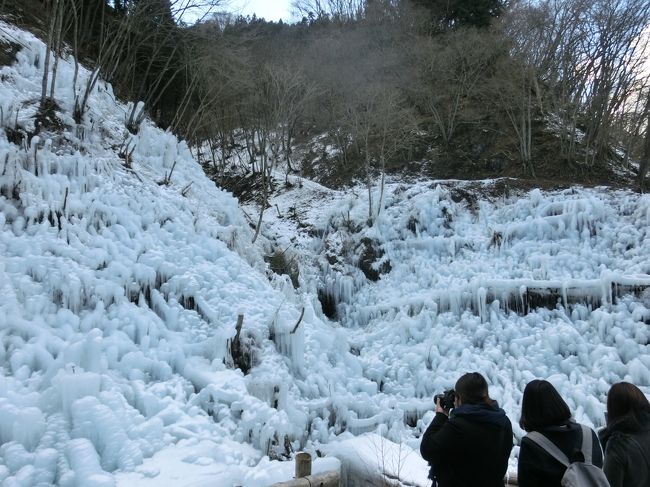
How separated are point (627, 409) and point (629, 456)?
22 cm

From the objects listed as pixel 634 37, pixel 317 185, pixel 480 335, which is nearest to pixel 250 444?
pixel 480 335

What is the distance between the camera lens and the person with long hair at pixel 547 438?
7.01 ft

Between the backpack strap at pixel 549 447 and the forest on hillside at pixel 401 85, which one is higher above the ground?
the forest on hillside at pixel 401 85

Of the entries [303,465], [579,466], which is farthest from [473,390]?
[303,465]

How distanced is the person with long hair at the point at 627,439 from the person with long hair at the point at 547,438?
0.07 meters

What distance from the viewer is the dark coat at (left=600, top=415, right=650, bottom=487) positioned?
6.86 feet

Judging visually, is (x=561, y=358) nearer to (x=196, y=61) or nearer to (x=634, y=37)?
(x=634, y=37)

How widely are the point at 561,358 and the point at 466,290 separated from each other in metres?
2.55

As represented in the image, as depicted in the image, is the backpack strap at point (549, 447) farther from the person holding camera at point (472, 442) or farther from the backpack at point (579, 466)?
the person holding camera at point (472, 442)

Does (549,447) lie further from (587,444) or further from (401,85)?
(401,85)

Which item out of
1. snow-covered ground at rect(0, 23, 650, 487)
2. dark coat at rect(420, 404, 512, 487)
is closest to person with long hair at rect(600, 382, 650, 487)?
dark coat at rect(420, 404, 512, 487)

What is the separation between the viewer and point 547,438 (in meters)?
2.17

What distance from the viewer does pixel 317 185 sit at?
1905 centimetres

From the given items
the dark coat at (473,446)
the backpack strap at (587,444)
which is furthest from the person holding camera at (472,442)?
the backpack strap at (587,444)
